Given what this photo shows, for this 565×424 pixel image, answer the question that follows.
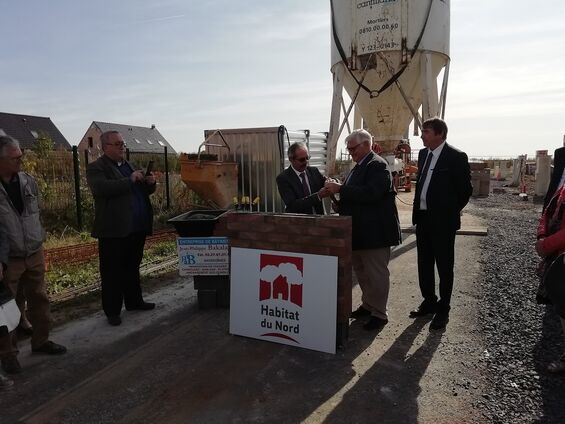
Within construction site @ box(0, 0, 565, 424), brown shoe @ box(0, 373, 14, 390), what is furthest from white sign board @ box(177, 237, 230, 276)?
brown shoe @ box(0, 373, 14, 390)

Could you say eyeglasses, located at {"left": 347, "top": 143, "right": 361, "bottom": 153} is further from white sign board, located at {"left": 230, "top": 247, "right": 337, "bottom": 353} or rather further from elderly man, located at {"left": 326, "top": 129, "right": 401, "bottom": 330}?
white sign board, located at {"left": 230, "top": 247, "right": 337, "bottom": 353}

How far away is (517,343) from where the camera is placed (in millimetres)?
3914

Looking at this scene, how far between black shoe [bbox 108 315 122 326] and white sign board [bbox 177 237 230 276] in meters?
0.80

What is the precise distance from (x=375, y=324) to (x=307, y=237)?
132 centimetres

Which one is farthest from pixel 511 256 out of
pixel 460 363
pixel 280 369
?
pixel 280 369

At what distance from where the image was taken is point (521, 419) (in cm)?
280

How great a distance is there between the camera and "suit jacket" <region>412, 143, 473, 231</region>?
4352mm

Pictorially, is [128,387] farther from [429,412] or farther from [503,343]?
[503,343]

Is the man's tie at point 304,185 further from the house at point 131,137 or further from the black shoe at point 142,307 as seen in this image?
the house at point 131,137

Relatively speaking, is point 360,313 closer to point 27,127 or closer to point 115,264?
point 115,264

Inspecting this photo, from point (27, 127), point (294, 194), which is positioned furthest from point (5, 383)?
point (27, 127)

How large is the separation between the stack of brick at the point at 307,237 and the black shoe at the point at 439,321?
3.25 ft

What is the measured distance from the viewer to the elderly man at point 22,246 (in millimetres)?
3477

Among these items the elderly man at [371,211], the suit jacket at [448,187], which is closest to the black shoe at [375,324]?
the elderly man at [371,211]
